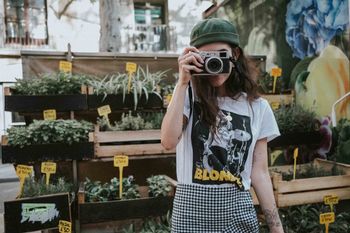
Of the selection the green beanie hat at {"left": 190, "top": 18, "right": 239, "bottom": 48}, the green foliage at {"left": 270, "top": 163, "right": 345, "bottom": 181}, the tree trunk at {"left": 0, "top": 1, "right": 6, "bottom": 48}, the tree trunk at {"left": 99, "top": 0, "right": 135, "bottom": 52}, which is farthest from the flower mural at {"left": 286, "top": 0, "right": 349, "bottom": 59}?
the tree trunk at {"left": 0, "top": 1, "right": 6, "bottom": 48}

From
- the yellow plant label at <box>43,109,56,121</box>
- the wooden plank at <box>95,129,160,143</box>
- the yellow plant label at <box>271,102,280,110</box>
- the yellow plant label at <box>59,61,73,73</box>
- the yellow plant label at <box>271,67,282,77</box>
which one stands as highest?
the yellow plant label at <box>59,61,73,73</box>

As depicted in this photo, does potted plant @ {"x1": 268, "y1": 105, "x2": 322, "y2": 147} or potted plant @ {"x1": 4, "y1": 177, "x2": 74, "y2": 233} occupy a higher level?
potted plant @ {"x1": 268, "y1": 105, "x2": 322, "y2": 147}

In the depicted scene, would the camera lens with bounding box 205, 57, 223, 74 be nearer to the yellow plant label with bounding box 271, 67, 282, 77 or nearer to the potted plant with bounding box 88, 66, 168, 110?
the potted plant with bounding box 88, 66, 168, 110

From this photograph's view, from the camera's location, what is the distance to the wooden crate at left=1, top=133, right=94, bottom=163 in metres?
2.64

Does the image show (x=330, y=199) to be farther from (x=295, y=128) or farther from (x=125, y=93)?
(x=125, y=93)

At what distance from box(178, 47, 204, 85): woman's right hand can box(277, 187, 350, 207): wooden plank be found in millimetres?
1728

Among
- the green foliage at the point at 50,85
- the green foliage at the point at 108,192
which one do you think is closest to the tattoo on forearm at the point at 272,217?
the green foliage at the point at 108,192

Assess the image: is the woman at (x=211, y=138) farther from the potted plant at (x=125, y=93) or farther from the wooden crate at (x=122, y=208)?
the potted plant at (x=125, y=93)

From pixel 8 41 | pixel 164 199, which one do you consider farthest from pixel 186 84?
pixel 8 41

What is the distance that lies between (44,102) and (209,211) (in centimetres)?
212

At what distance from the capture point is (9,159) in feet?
8.63

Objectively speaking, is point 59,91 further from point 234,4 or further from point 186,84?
point 234,4

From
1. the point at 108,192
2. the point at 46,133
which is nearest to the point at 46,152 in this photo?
the point at 46,133

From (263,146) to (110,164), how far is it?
218cm
